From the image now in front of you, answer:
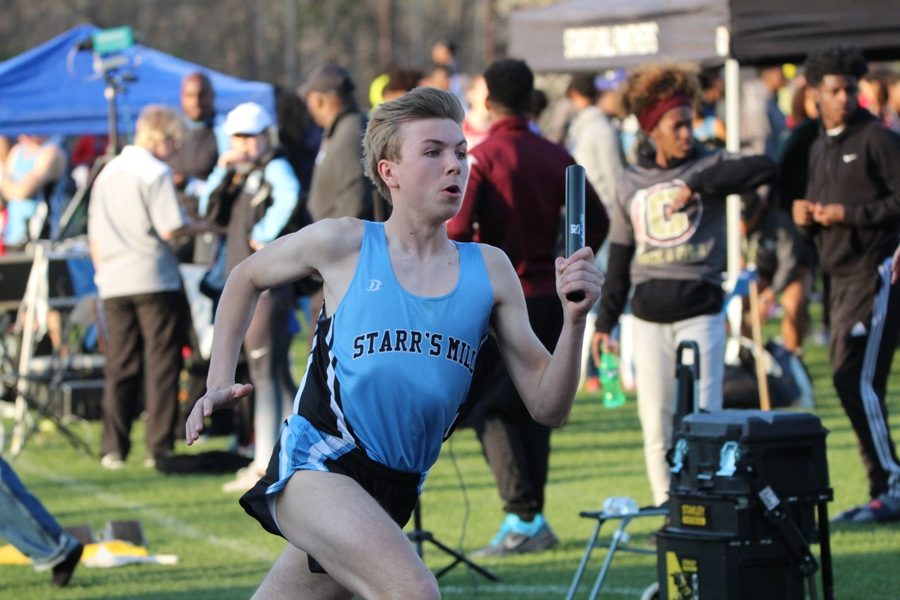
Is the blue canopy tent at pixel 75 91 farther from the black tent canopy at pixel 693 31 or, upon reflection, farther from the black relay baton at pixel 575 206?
the black relay baton at pixel 575 206

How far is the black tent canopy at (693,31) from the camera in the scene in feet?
33.5

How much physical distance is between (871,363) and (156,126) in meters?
5.03

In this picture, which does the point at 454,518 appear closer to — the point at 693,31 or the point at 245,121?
the point at 245,121

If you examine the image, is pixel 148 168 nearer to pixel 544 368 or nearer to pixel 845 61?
pixel 845 61

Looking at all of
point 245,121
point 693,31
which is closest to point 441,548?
point 245,121

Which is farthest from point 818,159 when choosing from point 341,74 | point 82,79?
point 82,79

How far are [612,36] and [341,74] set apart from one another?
3.85 meters

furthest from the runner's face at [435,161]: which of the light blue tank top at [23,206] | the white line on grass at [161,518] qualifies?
the light blue tank top at [23,206]

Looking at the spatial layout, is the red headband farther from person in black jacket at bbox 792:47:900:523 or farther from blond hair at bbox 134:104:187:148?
blond hair at bbox 134:104:187:148

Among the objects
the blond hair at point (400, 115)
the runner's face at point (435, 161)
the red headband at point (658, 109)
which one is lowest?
the runner's face at point (435, 161)

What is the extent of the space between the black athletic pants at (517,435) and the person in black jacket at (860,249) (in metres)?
1.57

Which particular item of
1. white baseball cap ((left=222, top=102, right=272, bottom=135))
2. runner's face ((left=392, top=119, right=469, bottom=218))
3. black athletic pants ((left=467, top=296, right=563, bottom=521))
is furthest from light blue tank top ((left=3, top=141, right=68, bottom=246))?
runner's face ((left=392, top=119, right=469, bottom=218))

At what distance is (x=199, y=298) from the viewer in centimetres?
1266

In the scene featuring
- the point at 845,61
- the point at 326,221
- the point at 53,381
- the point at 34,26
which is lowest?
the point at 53,381
